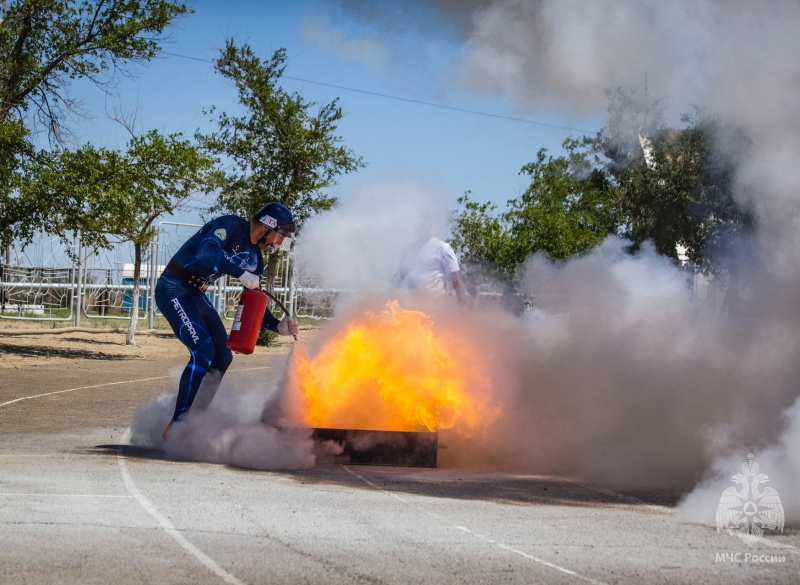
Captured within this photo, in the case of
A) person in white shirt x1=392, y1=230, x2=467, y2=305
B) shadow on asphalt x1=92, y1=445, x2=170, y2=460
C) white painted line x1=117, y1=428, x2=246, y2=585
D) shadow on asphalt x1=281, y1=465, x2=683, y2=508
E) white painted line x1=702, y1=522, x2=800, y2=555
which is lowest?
shadow on asphalt x1=92, y1=445, x2=170, y2=460

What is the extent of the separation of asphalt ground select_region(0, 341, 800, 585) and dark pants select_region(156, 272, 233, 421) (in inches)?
27.0

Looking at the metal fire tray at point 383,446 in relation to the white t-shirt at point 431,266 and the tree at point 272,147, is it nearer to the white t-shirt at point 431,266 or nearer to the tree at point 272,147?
the white t-shirt at point 431,266

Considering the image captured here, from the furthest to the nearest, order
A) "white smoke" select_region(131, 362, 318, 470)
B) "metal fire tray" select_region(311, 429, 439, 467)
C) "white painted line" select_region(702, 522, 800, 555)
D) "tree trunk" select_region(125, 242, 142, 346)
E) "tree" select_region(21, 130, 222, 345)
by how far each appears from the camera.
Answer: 1. "tree trunk" select_region(125, 242, 142, 346)
2. "tree" select_region(21, 130, 222, 345)
3. "metal fire tray" select_region(311, 429, 439, 467)
4. "white smoke" select_region(131, 362, 318, 470)
5. "white painted line" select_region(702, 522, 800, 555)

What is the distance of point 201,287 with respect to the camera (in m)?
8.53

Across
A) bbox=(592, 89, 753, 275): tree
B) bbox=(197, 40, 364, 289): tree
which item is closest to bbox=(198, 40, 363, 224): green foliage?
bbox=(197, 40, 364, 289): tree

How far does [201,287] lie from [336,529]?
152 inches

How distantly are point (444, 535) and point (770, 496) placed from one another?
7.49 ft

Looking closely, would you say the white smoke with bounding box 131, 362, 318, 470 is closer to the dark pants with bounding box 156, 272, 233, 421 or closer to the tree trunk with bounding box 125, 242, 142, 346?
the dark pants with bounding box 156, 272, 233, 421

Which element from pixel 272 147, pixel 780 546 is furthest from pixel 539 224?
pixel 780 546

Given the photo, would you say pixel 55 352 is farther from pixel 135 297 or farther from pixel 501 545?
pixel 501 545

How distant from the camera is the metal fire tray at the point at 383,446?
7.73m

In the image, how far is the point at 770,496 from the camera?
5.88 metres

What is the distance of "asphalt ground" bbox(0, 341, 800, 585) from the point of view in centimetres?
448

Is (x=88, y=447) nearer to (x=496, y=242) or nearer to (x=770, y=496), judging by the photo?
(x=770, y=496)
